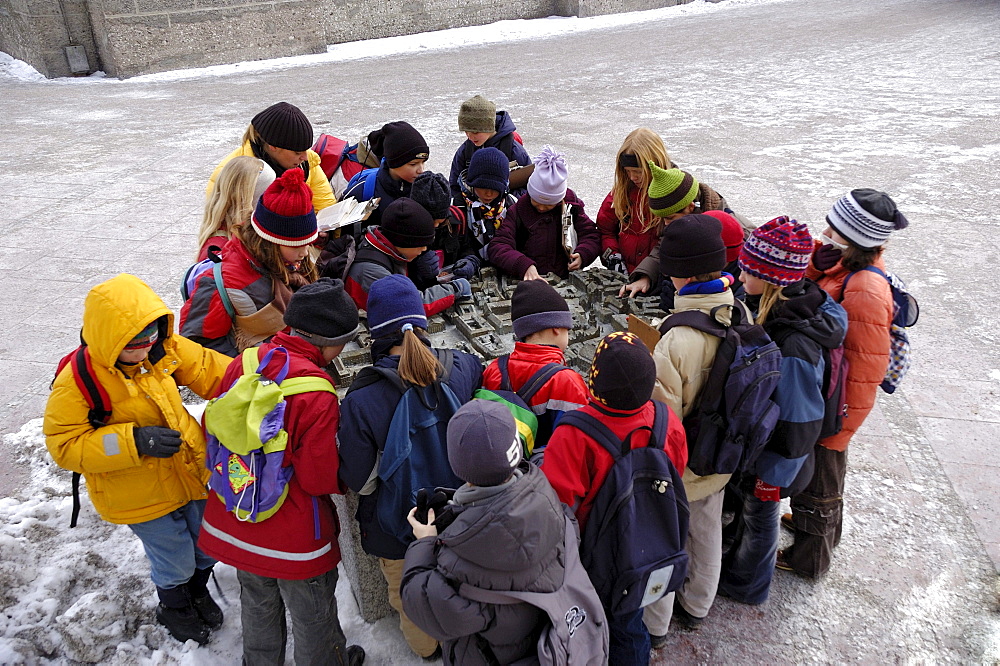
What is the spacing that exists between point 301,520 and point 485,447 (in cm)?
110

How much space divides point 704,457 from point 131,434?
241cm

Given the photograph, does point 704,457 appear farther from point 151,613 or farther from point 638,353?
point 151,613

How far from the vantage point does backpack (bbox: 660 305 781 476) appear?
292 centimetres

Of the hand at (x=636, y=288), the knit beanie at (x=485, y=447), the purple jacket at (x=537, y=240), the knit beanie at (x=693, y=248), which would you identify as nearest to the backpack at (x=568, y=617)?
the knit beanie at (x=485, y=447)

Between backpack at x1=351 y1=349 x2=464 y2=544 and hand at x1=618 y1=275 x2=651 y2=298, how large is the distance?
164cm

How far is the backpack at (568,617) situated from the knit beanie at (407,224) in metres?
1.83

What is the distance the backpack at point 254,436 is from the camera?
2576mm

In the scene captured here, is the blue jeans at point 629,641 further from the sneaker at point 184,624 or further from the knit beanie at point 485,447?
the sneaker at point 184,624

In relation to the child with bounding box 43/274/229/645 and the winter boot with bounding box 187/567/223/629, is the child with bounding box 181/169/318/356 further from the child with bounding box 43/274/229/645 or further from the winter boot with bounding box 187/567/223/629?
the winter boot with bounding box 187/567/223/629

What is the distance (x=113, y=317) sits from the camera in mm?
2686

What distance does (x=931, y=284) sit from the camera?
6.72 metres

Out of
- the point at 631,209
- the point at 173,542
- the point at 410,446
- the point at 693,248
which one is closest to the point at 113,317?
the point at 173,542

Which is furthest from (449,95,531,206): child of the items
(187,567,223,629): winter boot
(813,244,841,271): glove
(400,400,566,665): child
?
(400,400,566,665): child

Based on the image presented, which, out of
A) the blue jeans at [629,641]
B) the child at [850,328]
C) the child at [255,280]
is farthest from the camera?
the child at [255,280]
